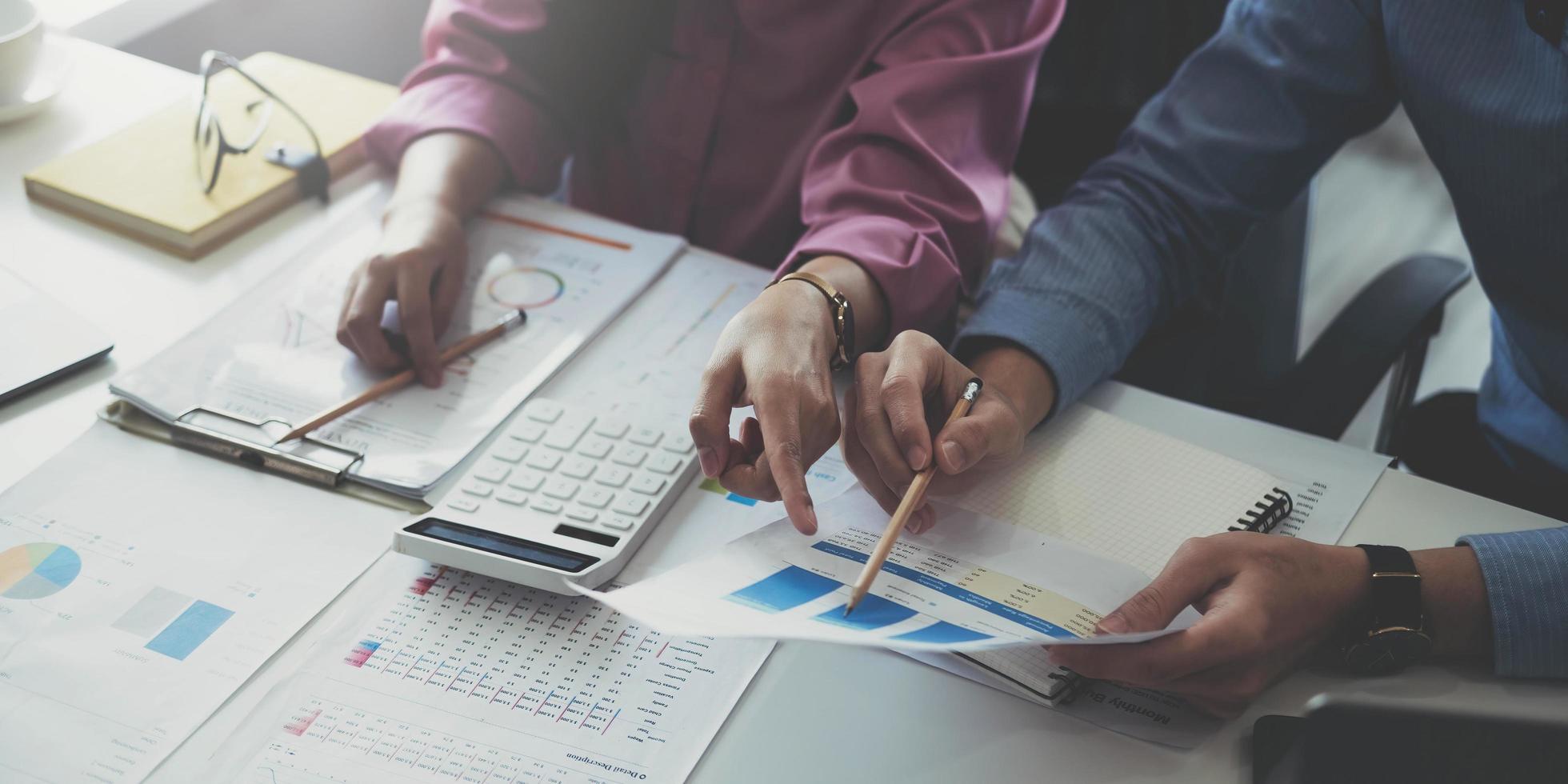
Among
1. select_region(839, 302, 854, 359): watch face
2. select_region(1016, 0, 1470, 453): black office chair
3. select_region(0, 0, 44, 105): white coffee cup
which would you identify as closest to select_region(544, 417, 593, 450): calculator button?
select_region(839, 302, 854, 359): watch face

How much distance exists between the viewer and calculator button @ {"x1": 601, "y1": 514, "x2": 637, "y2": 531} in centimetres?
76

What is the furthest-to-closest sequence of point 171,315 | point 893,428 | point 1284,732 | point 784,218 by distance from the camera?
point 784,218
point 171,315
point 893,428
point 1284,732

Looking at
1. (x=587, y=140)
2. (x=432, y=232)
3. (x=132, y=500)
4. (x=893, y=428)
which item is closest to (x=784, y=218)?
(x=587, y=140)

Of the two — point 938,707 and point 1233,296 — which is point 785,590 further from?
point 1233,296

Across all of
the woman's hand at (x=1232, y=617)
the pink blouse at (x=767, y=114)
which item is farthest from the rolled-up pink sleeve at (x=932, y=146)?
the woman's hand at (x=1232, y=617)

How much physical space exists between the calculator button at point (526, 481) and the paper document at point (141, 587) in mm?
89

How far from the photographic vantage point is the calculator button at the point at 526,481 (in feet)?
2.58

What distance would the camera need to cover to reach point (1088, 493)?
0.79 m

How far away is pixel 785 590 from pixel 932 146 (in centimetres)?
53

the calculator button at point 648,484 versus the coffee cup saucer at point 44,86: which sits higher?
the coffee cup saucer at point 44,86

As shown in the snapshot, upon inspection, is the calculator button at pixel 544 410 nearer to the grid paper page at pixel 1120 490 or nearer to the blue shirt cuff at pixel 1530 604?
the grid paper page at pixel 1120 490

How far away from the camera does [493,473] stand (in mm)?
794

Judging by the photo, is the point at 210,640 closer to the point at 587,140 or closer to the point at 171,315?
the point at 171,315

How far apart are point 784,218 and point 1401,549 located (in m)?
0.71
